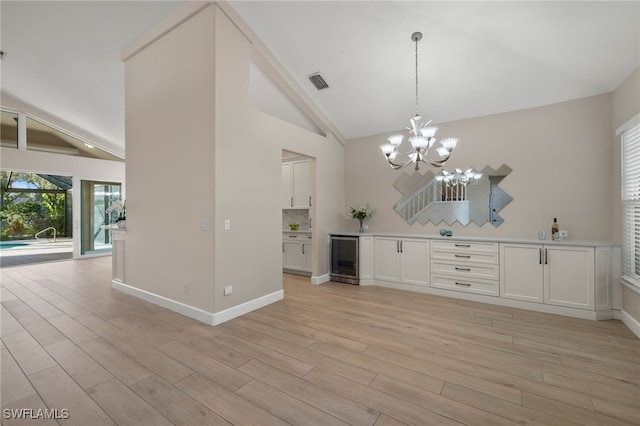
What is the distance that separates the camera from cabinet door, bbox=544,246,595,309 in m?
3.51

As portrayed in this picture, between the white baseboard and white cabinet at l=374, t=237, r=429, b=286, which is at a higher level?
white cabinet at l=374, t=237, r=429, b=286

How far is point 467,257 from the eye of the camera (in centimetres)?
429

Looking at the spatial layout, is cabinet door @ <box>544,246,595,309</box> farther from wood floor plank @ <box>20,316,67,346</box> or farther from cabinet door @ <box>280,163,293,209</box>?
wood floor plank @ <box>20,316,67,346</box>

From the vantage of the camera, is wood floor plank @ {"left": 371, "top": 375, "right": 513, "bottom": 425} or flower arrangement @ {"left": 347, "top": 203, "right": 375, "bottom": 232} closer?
wood floor plank @ {"left": 371, "top": 375, "right": 513, "bottom": 425}

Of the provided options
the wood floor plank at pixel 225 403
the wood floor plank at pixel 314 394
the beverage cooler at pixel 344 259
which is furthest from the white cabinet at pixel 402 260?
the wood floor plank at pixel 225 403

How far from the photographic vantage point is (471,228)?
469 centimetres

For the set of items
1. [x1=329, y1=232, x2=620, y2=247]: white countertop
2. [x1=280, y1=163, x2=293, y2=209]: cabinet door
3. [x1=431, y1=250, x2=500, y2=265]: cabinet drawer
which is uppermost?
[x1=280, y1=163, x2=293, y2=209]: cabinet door

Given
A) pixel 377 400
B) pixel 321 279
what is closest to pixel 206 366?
pixel 377 400

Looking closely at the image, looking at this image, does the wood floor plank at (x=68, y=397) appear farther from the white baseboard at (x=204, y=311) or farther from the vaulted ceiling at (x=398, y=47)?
the vaulted ceiling at (x=398, y=47)

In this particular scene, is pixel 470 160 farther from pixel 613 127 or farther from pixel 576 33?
pixel 576 33

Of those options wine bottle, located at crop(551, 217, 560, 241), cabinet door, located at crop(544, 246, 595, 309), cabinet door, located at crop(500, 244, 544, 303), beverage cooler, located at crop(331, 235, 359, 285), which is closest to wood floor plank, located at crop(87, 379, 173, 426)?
beverage cooler, located at crop(331, 235, 359, 285)

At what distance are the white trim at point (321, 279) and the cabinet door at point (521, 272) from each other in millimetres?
2803

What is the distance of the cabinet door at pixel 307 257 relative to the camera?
5.80 meters

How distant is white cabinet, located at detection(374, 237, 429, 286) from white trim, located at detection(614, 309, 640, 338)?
2219 mm
